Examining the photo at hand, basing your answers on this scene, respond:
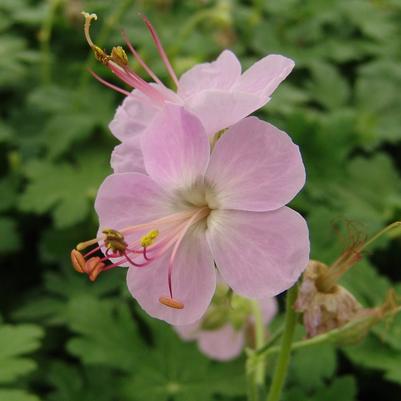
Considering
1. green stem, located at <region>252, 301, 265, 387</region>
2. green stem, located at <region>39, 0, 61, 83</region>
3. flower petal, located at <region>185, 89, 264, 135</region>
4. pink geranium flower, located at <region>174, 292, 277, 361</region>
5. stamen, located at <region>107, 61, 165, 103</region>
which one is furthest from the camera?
green stem, located at <region>39, 0, 61, 83</region>

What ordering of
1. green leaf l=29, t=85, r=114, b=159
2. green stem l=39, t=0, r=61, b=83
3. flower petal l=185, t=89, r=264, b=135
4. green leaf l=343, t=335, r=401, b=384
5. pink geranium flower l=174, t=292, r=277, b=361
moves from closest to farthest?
flower petal l=185, t=89, r=264, b=135 < green leaf l=343, t=335, r=401, b=384 < pink geranium flower l=174, t=292, r=277, b=361 < green leaf l=29, t=85, r=114, b=159 < green stem l=39, t=0, r=61, b=83

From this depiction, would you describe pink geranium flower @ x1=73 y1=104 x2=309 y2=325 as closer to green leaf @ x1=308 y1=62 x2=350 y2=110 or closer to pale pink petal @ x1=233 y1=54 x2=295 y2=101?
pale pink petal @ x1=233 y1=54 x2=295 y2=101

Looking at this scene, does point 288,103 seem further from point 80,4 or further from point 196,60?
point 80,4

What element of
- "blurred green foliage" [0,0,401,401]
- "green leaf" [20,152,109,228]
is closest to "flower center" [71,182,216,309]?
"blurred green foliage" [0,0,401,401]

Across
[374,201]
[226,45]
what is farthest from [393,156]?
[226,45]

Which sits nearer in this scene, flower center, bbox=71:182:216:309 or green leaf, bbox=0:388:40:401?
flower center, bbox=71:182:216:309

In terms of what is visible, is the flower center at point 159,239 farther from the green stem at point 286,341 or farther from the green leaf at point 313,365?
the green leaf at point 313,365

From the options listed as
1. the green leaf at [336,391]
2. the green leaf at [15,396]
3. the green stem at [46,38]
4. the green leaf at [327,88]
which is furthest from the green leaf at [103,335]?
the green leaf at [327,88]
